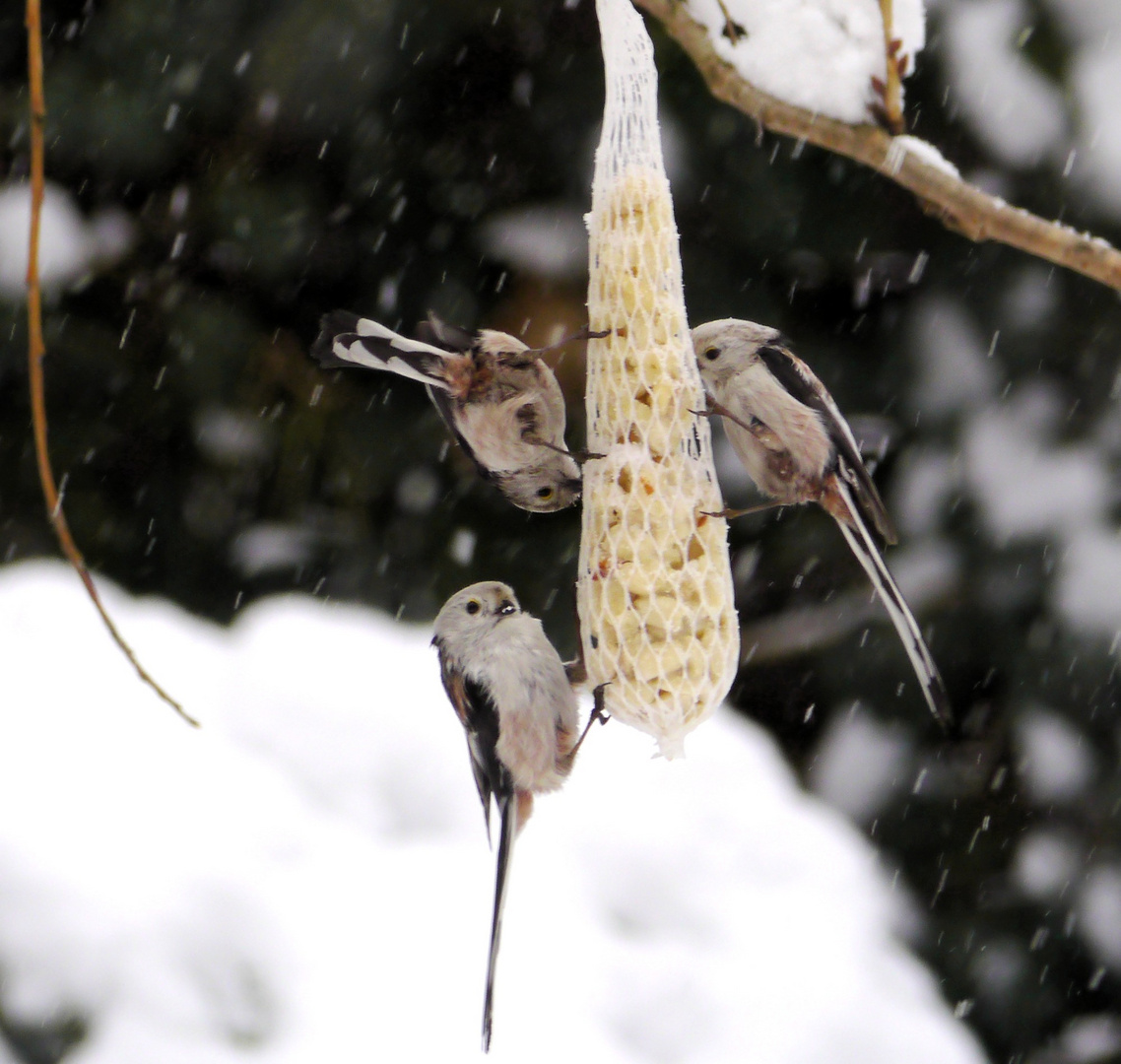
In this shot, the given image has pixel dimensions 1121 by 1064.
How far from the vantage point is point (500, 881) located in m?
1.22

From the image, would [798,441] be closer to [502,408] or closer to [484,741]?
[502,408]

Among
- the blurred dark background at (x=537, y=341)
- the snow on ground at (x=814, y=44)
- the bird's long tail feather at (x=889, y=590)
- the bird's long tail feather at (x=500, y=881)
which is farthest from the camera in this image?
the blurred dark background at (x=537, y=341)

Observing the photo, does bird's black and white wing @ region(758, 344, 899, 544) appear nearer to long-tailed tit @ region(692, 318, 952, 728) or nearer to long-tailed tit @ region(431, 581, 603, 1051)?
long-tailed tit @ region(692, 318, 952, 728)

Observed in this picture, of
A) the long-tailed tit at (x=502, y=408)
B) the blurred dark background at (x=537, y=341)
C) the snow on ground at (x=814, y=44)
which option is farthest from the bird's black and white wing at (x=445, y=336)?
the blurred dark background at (x=537, y=341)

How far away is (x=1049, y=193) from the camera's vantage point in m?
2.07

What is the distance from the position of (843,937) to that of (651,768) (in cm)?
52

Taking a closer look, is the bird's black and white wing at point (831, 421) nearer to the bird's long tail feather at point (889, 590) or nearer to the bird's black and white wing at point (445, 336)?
the bird's long tail feather at point (889, 590)

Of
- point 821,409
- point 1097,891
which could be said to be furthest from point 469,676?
point 1097,891

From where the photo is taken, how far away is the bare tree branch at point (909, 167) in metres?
1.35

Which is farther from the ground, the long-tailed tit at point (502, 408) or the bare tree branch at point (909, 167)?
the bare tree branch at point (909, 167)

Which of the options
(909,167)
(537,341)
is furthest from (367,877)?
(909,167)

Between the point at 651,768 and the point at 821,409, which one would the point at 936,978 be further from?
the point at 821,409

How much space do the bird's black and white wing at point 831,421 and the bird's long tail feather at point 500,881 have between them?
57cm

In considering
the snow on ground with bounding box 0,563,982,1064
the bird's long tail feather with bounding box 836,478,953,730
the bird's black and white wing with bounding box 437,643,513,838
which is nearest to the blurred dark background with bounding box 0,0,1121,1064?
the snow on ground with bounding box 0,563,982,1064
